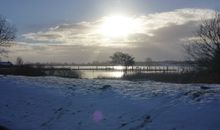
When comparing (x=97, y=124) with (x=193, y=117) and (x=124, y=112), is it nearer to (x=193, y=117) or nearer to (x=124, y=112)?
(x=124, y=112)

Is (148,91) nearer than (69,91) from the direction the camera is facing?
Yes

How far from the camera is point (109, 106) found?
1598 centimetres

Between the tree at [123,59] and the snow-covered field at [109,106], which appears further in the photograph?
the tree at [123,59]

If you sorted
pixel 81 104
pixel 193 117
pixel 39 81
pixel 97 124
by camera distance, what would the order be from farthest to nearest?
1. pixel 39 81
2. pixel 81 104
3. pixel 97 124
4. pixel 193 117

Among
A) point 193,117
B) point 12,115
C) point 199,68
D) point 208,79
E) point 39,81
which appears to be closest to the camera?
point 193,117

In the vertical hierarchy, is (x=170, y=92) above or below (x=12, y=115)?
above

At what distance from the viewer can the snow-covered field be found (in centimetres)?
1282

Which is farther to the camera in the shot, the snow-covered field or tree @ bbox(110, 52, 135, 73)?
tree @ bbox(110, 52, 135, 73)

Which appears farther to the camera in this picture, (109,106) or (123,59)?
(123,59)

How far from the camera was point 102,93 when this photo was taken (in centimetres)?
1798

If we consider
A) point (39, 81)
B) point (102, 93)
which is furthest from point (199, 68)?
point (102, 93)

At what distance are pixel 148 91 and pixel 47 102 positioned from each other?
5222 mm

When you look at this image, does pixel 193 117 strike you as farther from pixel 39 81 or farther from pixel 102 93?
pixel 39 81

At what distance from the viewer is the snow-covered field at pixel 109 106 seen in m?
12.8
